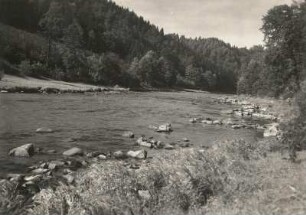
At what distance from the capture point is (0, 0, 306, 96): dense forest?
43844mm

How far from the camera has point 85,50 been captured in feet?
368

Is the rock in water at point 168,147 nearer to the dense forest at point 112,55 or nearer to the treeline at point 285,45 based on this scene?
the dense forest at point 112,55

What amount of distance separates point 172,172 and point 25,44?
75284mm

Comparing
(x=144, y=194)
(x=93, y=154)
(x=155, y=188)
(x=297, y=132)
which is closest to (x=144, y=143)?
(x=93, y=154)

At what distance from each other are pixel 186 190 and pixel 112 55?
371 feet

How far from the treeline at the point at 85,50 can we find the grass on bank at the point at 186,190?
59004 millimetres

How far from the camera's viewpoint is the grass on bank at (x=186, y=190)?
30.3 feet

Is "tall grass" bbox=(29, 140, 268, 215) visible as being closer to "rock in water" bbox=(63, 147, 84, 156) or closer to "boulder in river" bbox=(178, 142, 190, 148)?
"rock in water" bbox=(63, 147, 84, 156)

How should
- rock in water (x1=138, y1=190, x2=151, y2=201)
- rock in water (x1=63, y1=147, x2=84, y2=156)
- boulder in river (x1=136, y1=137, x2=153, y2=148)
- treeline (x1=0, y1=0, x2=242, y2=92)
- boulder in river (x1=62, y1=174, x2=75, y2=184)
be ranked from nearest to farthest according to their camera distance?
1. rock in water (x1=138, y1=190, x2=151, y2=201)
2. boulder in river (x1=62, y1=174, x2=75, y2=184)
3. rock in water (x1=63, y1=147, x2=84, y2=156)
4. boulder in river (x1=136, y1=137, x2=153, y2=148)
5. treeline (x1=0, y1=0, x2=242, y2=92)

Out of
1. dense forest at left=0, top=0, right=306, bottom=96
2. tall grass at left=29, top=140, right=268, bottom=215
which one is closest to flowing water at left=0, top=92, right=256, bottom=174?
tall grass at left=29, top=140, right=268, bottom=215

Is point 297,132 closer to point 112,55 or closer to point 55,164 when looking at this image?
A: point 55,164

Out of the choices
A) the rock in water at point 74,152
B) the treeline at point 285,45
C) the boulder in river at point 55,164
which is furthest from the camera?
the treeline at point 285,45

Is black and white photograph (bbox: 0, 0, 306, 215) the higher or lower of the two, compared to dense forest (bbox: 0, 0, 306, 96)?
lower

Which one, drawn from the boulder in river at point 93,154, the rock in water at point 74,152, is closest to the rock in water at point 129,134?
the boulder in river at point 93,154
